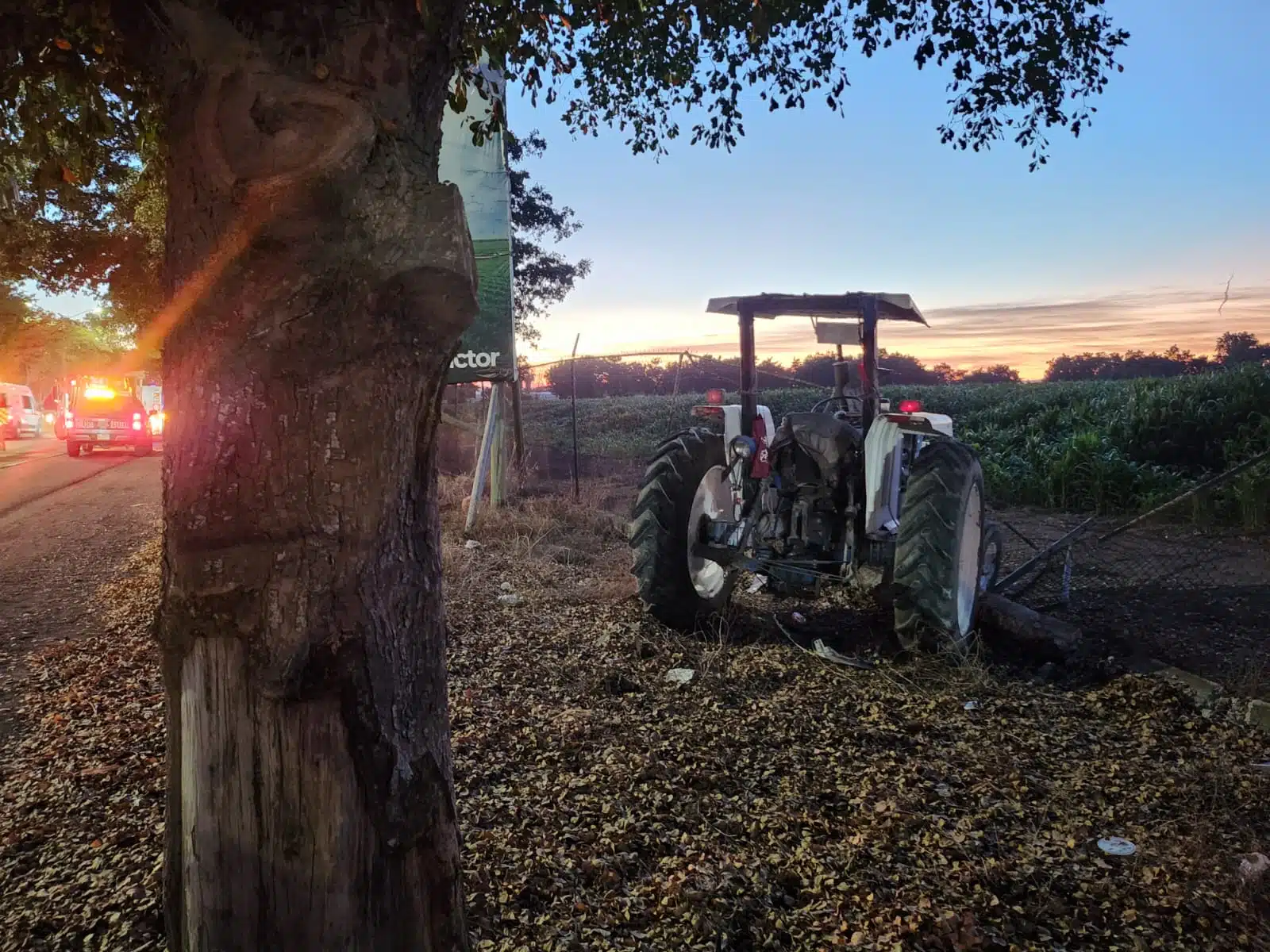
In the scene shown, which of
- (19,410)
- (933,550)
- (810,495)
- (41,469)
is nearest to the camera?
(933,550)

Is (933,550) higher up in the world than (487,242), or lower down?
lower down

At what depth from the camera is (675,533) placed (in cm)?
555

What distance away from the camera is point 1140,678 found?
4500 mm

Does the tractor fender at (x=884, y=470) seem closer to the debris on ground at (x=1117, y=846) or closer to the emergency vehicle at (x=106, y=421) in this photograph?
the debris on ground at (x=1117, y=846)

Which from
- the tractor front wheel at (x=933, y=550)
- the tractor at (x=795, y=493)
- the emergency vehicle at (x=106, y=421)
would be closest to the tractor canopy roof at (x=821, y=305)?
the tractor at (x=795, y=493)

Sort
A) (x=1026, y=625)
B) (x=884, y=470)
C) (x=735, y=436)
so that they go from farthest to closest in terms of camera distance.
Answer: (x=735, y=436) → (x=884, y=470) → (x=1026, y=625)

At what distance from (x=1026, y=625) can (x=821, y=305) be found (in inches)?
98.6

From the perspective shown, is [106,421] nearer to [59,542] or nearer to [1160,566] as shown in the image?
[59,542]

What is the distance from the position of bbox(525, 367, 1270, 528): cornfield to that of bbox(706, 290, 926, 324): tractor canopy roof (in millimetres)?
4448

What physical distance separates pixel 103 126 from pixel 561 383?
24501 mm

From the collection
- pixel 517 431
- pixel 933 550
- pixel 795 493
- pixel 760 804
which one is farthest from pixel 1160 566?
pixel 517 431

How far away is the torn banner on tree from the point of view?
8805mm

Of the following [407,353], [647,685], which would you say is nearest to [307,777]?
[407,353]

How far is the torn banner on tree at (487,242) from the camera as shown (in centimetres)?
880
